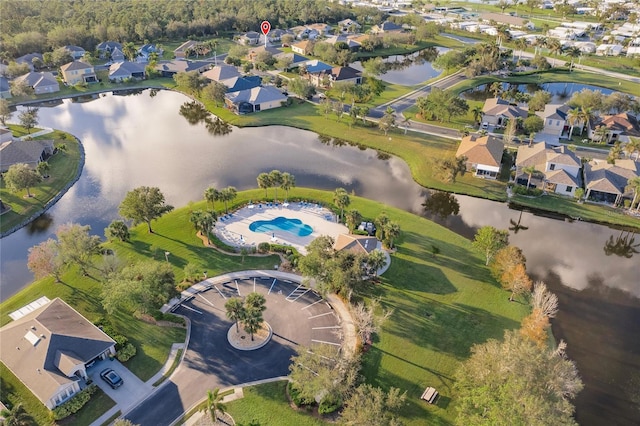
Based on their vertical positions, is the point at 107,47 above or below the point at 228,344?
above

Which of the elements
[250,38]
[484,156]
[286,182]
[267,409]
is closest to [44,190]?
[286,182]

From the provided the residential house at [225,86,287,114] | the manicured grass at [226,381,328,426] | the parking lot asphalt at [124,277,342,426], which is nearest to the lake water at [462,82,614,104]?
the residential house at [225,86,287,114]

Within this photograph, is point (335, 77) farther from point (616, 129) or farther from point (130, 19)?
point (130, 19)

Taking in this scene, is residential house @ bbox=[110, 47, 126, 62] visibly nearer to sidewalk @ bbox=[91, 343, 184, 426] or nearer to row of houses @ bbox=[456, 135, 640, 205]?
row of houses @ bbox=[456, 135, 640, 205]

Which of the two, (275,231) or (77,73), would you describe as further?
(77,73)

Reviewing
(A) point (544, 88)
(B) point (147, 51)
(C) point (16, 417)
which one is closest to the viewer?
(C) point (16, 417)

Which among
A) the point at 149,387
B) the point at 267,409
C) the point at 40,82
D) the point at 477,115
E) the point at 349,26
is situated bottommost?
the point at 149,387

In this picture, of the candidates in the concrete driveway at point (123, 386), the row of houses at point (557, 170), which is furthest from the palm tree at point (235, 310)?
the row of houses at point (557, 170)
